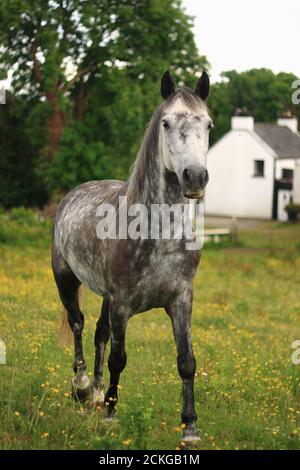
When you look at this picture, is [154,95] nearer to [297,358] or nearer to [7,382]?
[297,358]

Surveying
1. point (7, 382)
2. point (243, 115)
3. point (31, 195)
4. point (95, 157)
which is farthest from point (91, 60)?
point (7, 382)

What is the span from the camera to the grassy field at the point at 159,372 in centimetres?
636

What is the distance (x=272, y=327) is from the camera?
49.6 ft

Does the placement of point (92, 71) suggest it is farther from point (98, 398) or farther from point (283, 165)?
point (98, 398)

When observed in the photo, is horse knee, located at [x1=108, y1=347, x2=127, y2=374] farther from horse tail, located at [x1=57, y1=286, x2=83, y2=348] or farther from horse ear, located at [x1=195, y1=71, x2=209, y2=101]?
horse ear, located at [x1=195, y1=71, x2=209, y2=101]

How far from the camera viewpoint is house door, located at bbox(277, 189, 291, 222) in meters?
44.9

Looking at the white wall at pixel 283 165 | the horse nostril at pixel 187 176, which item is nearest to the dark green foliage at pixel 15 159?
the white wall at pixel 283 165

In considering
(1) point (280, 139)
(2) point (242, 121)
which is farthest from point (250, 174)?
(1) point (280, 139)

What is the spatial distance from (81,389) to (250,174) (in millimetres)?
38833

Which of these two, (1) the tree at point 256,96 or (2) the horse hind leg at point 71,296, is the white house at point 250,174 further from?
(2) the horse hind leg at point 71,296

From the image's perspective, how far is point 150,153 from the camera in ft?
20.2

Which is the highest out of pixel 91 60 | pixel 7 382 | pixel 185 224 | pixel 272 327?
pixel 91 60

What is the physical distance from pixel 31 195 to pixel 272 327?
64.0ft

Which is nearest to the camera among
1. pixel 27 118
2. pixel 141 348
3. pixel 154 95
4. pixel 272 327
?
pixel 141 348
